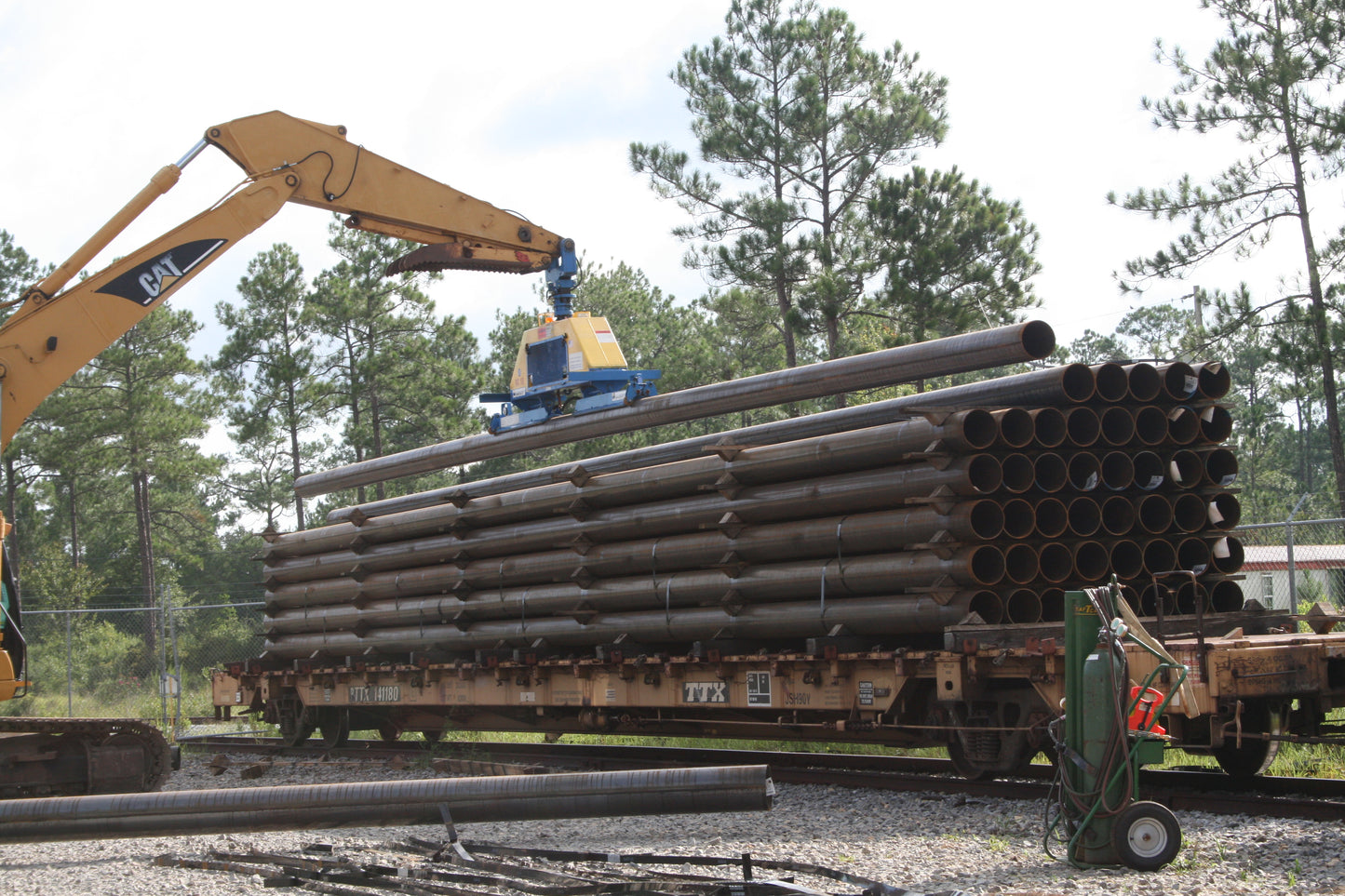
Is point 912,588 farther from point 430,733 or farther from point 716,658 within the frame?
point 430,733

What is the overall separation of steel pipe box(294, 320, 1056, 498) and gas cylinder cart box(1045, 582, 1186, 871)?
11.4 ft

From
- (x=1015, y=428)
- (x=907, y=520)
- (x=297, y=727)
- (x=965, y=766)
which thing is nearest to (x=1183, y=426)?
(x=1015, y=428)

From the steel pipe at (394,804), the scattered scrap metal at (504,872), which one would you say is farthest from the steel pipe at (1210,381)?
the steel pipe at (394,804)

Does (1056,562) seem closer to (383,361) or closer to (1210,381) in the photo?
(1210,381)

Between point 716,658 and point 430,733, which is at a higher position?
point 716,658

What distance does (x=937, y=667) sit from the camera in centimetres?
965

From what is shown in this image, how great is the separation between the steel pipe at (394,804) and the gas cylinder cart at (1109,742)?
87.0 inches

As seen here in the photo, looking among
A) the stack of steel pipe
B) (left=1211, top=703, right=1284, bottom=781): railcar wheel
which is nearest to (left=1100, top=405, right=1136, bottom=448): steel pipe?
the stack of steel pipe

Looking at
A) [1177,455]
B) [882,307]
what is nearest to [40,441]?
[882,307]

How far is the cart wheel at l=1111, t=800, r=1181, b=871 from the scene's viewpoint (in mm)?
6965

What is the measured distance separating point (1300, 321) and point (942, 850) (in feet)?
58.0

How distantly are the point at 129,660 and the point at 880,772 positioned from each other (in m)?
35.6

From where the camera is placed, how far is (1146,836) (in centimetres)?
705

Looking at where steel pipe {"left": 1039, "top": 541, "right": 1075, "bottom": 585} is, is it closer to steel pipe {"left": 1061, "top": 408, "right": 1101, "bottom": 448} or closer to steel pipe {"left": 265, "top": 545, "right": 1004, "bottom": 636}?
steel pipe {"left": 265, "top": 545, "right": 1004, "bottom": 636}
